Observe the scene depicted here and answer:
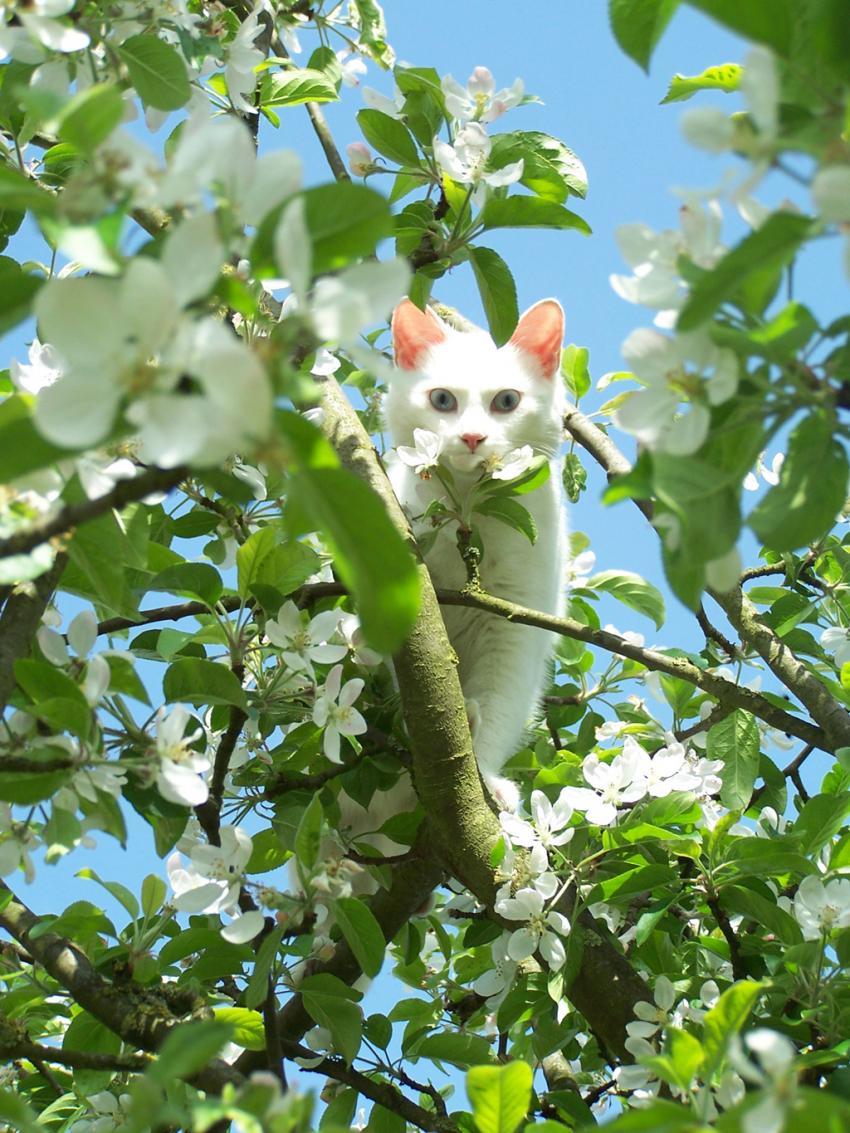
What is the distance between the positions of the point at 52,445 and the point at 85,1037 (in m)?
1.43

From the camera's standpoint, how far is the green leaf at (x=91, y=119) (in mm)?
844

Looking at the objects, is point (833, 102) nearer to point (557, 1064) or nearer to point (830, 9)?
point (830, 9)

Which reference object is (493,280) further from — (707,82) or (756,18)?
(756,18)

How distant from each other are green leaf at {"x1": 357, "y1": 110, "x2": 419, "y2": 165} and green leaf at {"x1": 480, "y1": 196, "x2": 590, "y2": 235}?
0.25 meters

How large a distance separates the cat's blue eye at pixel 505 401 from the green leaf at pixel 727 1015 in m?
2.32

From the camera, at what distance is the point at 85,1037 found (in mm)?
1971

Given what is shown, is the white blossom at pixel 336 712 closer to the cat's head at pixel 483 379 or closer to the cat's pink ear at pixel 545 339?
the cat's head at pixel 483 379

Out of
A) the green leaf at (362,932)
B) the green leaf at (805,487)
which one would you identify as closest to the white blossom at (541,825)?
the green leaf at (362,932)

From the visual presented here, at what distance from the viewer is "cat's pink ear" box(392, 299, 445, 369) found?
3510mm

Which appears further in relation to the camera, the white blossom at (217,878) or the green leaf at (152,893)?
the green leaf at (152,893)

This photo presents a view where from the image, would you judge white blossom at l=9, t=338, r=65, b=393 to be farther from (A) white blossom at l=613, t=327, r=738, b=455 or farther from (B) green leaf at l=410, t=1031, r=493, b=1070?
(B) green leaf at l=410, t=1031, r=493, b=1070

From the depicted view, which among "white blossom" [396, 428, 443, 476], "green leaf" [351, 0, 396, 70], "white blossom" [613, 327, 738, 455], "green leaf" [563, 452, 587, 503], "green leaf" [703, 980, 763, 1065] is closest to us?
"white blossom" [613, 327, 738, 455]

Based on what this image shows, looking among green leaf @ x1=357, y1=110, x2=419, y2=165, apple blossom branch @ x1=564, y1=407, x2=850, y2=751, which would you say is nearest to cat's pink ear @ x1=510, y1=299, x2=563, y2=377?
apple blossom branch @ x1=564, y1=407, x2=850, y2=751

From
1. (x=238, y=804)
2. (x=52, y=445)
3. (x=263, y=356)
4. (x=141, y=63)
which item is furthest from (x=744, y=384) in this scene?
(x=238, y=804)
